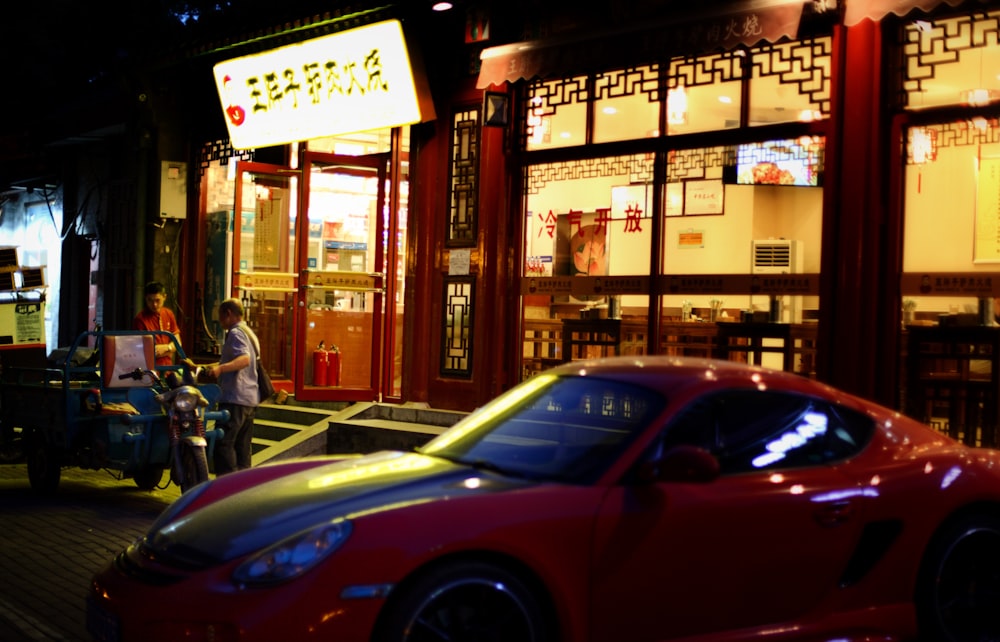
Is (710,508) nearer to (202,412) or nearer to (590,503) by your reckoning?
(590,503)

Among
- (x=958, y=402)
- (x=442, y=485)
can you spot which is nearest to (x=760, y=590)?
(x=442, y=485)

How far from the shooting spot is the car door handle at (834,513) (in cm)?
471

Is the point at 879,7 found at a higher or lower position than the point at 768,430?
higher

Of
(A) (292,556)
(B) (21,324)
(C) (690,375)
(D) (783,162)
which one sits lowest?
(A) (292,556)

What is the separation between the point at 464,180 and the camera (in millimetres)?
12172

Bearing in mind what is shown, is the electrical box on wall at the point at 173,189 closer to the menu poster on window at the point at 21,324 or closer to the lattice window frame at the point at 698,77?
the menu poster on window at the point at 21,324

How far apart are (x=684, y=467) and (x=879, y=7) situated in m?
→ 5.35

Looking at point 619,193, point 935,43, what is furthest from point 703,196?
point 935,43

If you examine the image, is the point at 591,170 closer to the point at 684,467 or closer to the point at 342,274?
the point at 342,274

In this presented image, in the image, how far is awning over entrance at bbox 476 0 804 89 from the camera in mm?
8961

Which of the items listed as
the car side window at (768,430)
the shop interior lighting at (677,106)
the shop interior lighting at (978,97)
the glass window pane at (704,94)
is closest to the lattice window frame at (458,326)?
the shop interior lighting at (677,106)

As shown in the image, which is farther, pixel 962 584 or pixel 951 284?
pixel 951 284

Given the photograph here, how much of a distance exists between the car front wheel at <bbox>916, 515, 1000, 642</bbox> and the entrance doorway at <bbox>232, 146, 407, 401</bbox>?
8.49m

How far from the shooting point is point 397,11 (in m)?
12.1
